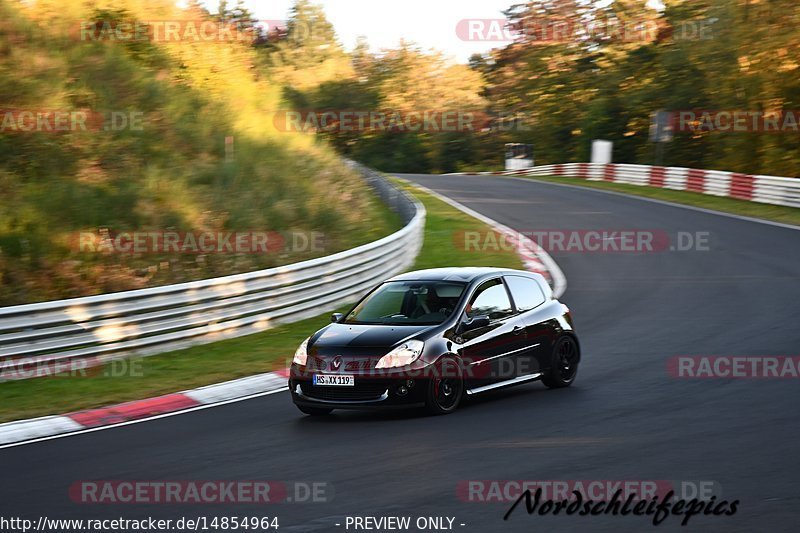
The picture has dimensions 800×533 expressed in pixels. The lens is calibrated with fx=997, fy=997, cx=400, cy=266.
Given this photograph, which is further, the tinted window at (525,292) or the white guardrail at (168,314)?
the white guardrail at (168,314)

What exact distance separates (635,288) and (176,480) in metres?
13.0

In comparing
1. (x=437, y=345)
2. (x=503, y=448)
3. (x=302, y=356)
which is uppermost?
(x=437, y=345)

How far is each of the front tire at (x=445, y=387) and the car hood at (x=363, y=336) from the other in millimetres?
433

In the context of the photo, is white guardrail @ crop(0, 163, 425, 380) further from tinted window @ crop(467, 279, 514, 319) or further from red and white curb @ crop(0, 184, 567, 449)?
tinted window @ crop(467, 279, 514, 319)

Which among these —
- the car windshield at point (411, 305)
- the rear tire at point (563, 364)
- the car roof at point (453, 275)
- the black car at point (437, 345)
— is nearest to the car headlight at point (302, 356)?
the black car at point (437, 345)

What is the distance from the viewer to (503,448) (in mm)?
8352

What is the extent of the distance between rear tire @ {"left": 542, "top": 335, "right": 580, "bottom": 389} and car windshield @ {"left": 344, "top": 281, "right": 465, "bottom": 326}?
61.4 inches

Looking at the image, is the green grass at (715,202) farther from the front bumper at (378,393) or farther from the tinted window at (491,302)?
the front bumper at (378,393)

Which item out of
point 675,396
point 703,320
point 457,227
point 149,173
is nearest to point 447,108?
point 457,227

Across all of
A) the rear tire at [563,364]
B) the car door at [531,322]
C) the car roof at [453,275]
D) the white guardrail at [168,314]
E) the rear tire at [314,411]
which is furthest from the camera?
the white guardrail at [168,314]

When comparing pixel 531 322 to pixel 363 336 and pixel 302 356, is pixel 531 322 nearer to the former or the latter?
pixel 363 336

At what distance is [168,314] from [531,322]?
5590 millimetres

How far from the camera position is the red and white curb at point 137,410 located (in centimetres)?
962

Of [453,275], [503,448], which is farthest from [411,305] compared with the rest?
[503,448]
